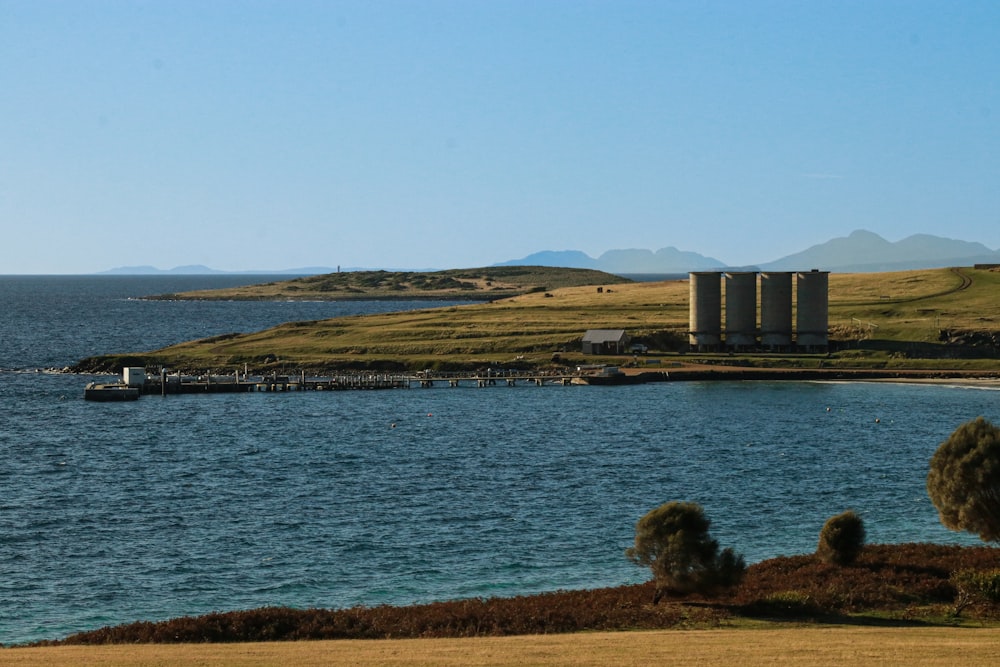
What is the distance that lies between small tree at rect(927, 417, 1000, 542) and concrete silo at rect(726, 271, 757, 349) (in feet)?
361

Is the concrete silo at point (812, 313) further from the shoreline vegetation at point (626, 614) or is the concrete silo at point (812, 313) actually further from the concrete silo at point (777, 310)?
the shoreline vegetation at point (626, 614)

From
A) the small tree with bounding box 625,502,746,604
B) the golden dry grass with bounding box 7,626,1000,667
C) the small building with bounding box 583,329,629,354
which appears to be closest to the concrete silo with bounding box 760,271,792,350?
the small building with bounding box 583,329,629,354

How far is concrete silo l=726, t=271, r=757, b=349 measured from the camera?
155750 millimetres

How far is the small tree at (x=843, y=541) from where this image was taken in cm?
4684

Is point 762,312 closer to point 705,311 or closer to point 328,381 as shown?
point 705,311

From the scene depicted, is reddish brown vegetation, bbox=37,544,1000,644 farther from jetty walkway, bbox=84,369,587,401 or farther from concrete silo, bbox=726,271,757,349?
concrete silo, bbox=726,271,757,349

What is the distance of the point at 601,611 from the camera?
41.4 meters

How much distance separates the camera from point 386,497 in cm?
7025

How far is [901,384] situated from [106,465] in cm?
8586

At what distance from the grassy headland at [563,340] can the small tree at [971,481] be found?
97.6 metres

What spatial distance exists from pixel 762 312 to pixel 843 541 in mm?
111695

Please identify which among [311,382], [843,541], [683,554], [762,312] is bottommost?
[311,382]

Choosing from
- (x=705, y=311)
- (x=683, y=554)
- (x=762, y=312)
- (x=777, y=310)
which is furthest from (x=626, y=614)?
(x=762, y=312)

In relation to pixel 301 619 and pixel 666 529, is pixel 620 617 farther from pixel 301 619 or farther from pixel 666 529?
pixel 301 619
